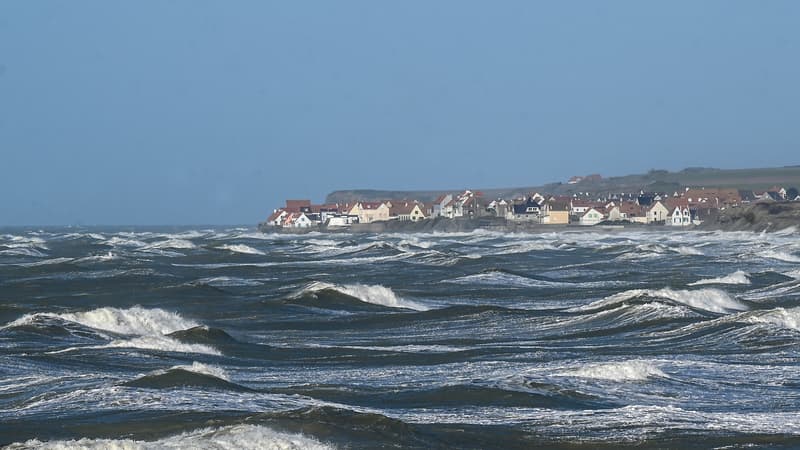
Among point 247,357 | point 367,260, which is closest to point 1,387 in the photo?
point 247,357

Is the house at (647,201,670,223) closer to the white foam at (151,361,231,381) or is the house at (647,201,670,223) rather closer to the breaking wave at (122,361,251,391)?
the white foam at (151,361,231,381)

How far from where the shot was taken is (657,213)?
613 feet

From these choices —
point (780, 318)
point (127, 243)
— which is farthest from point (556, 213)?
point (780, 318)

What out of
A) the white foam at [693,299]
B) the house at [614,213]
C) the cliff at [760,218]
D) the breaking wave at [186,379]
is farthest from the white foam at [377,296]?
the house at [614,213]

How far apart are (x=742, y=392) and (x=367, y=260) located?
62612mm

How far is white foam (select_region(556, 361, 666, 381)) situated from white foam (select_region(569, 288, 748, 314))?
15.7m

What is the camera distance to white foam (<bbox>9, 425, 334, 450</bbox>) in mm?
17547

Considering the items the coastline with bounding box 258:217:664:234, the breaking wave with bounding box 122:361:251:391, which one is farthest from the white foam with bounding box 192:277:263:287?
the coastline with bounding box 258:217:664:234

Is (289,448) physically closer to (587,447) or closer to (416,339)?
(587,447)

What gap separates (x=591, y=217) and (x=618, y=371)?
16093 centimetres

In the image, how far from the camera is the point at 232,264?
82438 mm

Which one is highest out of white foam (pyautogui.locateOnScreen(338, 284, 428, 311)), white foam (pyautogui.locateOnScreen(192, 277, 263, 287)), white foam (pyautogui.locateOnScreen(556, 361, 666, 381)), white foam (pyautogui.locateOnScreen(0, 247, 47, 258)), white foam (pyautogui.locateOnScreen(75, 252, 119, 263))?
A: white foam (pyautogui.locateOnScreen(556, 361, 666, 381))

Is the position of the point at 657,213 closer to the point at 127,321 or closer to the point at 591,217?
the point at 591,217

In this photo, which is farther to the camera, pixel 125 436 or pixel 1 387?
pixel 1 387
